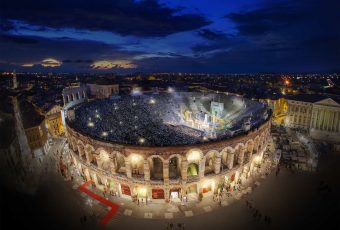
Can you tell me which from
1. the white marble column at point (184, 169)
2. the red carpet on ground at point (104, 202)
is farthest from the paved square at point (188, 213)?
the red carpet on ground at point (104, 202)

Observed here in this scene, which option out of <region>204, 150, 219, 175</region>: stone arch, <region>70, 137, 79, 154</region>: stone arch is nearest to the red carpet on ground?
<region>70, 137, 79, 154</region>: stone arch

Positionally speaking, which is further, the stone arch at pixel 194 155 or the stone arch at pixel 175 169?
the stone arch at pixel 175 169

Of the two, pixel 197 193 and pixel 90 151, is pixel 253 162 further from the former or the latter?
pixel 90 151

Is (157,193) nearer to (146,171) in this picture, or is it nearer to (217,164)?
(146,171)

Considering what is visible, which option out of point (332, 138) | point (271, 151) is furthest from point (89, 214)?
point (332, 138)

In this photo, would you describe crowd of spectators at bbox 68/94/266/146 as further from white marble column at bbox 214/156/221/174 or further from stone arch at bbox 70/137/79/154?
white marble column at bbox 214/156/221/174

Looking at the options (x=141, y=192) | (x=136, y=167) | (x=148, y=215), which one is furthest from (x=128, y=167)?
(x=148, y=215)

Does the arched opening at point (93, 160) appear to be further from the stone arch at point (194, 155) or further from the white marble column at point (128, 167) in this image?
the stone arch at point (194, 155)
